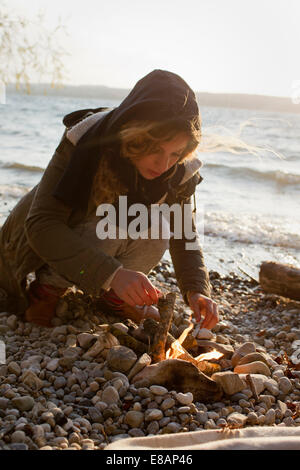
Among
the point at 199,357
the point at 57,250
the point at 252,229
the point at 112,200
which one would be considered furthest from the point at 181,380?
the point at 252,229

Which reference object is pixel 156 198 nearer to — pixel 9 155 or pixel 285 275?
pixel 285 275

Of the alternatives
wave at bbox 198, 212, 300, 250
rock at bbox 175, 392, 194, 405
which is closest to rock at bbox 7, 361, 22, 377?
rock at bbox 175, 392, 194, 405

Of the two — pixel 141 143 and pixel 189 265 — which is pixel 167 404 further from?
pixel 141 143

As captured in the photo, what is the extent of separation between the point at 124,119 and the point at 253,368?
4.36 ft

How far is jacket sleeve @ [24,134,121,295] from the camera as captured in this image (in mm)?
2111

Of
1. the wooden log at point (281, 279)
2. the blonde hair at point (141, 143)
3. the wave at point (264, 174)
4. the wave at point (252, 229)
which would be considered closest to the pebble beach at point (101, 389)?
the blonde hair at point (141, 143)

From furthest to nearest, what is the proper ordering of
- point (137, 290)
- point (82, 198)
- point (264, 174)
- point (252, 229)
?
point (264, 174), point (252, 229), point (82, 198), point (137, 290)

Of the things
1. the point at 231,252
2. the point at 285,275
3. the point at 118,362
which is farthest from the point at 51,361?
the point at 231,252

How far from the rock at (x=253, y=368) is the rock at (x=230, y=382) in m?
0.20

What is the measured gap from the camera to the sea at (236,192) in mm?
5137

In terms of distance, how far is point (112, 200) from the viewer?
97.4 inches

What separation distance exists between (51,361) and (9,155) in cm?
979

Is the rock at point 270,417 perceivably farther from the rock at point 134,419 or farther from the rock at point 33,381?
the rock at point 33,381

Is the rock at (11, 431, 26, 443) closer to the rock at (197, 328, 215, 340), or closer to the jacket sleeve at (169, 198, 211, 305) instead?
the jacket sleeve at (169, 198, 211, 305)
